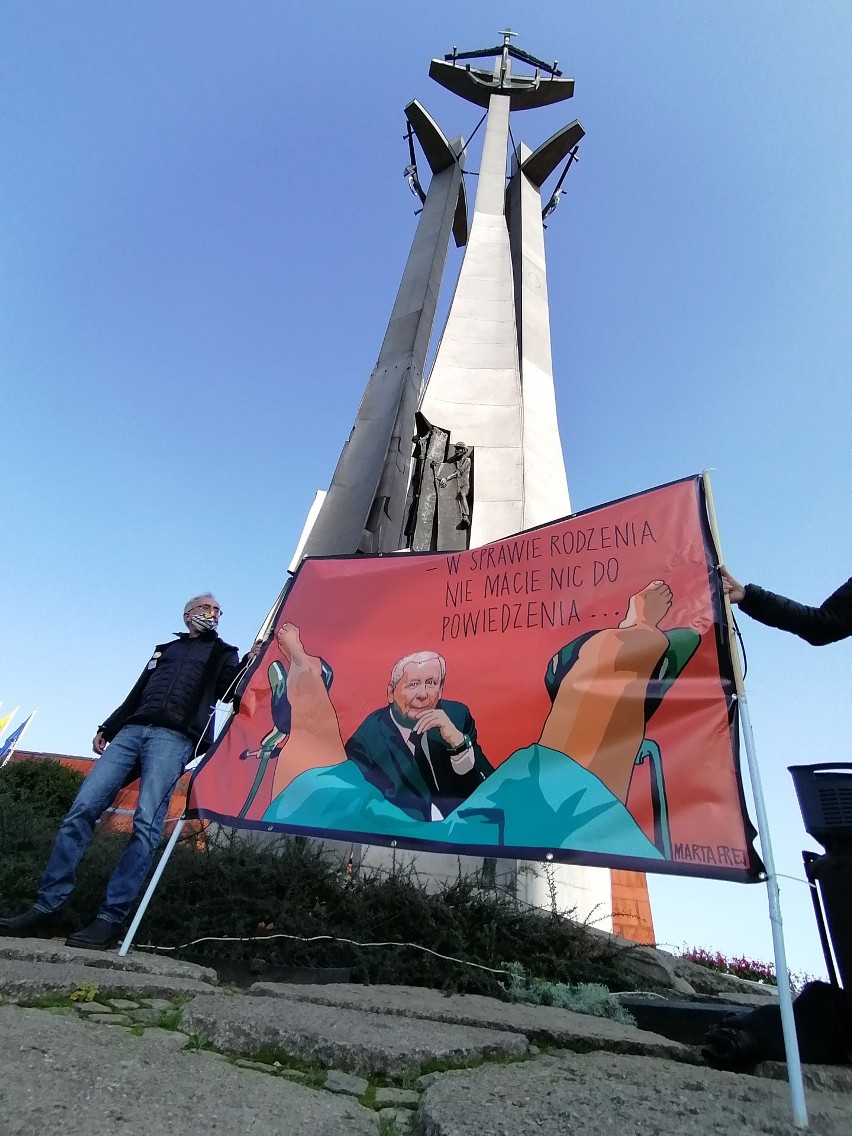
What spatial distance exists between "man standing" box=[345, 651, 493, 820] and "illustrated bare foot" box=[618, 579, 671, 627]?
0.79m

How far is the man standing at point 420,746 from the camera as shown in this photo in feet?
9.05

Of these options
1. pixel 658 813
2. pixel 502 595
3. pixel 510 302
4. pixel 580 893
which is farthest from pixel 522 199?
pixel 658 813

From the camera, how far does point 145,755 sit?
11.0ft

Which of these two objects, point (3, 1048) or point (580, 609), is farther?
point (580, 609)

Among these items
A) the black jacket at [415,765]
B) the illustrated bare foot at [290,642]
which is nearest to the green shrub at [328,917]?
the black jacket at [415,765]

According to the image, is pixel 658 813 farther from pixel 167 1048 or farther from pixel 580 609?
pixel 167 1048

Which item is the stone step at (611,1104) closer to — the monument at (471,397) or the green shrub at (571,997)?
the green shrub at (571,997)

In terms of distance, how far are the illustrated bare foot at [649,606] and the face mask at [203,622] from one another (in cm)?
225

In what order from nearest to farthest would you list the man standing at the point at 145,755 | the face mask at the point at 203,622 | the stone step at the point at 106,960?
the stone step at the point at 106,960
the man standing at the point at 145,755
the face mask at the point at 203,622

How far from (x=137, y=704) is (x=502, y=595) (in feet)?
6.73

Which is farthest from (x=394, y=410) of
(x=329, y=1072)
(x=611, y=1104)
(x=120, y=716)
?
(x=611, y=1104)

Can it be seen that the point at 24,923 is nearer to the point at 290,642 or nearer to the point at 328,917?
the point at 328,917

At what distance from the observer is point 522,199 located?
1777 centimetres

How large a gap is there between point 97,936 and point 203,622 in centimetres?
157
